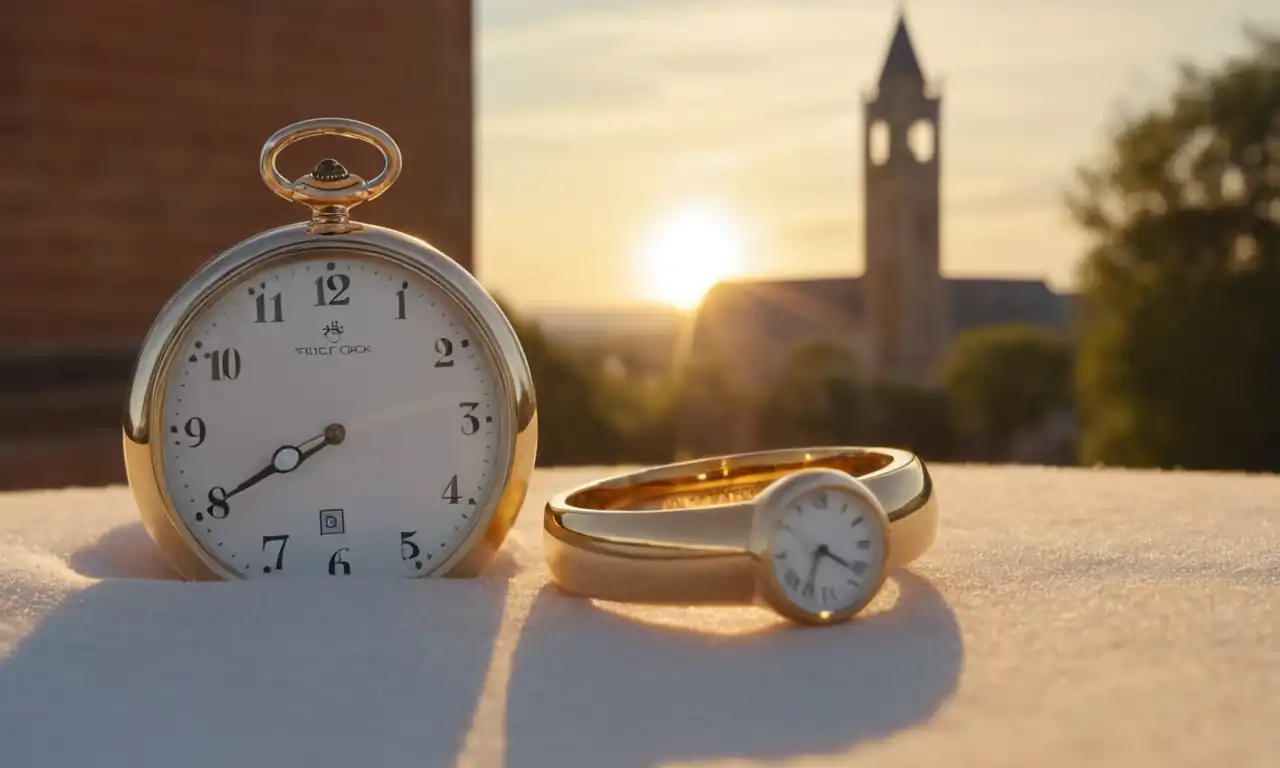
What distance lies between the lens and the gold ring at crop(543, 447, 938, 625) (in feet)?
3.48

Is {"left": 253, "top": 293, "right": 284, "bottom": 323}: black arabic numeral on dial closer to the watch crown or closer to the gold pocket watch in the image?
the gold pocket watch

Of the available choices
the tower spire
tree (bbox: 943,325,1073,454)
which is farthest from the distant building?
tree (bbox: 943,325,1073,454)

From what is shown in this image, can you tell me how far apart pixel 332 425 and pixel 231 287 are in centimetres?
17

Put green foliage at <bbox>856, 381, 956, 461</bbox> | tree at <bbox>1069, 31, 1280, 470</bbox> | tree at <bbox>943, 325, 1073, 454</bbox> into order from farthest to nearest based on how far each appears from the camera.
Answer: tree at <bbox>943, 325, 1073, 454</bbox> < green foliage at <bbox>856, 381, 956, 461</bbox> < tree at <bbox>1069, 31, 1280, 470</bbox>

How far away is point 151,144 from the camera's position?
28.1 feet

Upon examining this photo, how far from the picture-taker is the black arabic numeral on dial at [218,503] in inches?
50.9

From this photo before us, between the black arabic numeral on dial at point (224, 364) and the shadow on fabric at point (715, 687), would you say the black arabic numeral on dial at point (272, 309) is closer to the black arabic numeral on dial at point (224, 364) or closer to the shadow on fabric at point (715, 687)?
the black arabic numeral on dial at point (224, 364)

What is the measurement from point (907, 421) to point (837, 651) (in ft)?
69.0

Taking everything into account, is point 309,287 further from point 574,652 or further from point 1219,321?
point 1219,321

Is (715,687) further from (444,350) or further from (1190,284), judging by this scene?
(1190,284)

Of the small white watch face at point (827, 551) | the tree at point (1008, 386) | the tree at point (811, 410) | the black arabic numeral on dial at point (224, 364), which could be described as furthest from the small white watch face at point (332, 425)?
the tree at point (1008, 386)

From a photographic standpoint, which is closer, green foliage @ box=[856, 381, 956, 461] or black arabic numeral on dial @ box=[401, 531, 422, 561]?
black arabic numeral on dial @ box=[401, 531, 422, 561]

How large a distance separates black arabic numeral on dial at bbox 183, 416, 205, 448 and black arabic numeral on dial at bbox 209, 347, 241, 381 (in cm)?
4

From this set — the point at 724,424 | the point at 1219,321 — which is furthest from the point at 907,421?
the point at 1219,321
